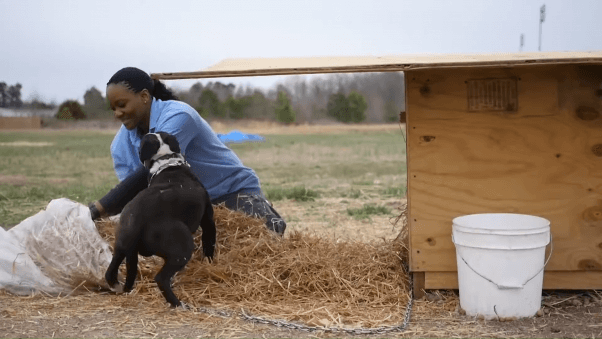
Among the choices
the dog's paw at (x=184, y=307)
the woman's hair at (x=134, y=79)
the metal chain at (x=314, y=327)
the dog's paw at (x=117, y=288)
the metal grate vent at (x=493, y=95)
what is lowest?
the metal chain at (x=314, y=327)

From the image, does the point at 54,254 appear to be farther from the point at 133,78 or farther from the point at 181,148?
the point at 133,78

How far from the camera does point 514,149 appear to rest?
404 cm

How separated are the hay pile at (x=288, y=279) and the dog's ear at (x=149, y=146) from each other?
0.82m

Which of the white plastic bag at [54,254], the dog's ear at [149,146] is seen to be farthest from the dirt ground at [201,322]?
the dog's ear at [149,146]

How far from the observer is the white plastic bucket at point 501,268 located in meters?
3.61

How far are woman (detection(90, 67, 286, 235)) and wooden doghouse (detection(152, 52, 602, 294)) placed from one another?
12.2 inches

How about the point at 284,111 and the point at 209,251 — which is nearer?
the point at 209,251

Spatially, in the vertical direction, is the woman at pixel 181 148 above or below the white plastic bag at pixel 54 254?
above

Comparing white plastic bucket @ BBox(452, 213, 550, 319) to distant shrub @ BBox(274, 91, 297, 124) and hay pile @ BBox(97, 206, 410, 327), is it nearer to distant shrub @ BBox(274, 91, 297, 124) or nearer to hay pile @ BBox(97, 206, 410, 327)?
hay pile @ BBox(97, 206, 410, 327)

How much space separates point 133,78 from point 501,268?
2641 millimetres

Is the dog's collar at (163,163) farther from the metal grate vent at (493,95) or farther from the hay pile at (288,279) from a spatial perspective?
the metal grate vent at (493,95)

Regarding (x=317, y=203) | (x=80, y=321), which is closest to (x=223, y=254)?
(x=80, y=321)

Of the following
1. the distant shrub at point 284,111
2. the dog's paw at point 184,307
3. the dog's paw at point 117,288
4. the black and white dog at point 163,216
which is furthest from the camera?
the distant shrub at point 284,111

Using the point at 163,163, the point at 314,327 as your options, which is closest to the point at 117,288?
the point at 163,163
